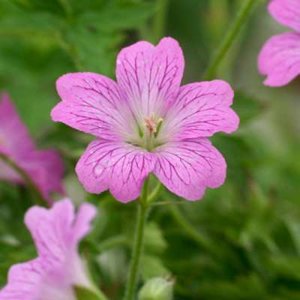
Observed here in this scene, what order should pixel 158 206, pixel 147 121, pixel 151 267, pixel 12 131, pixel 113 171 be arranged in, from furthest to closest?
pixel 12 131 < pixel 158 206 < pixel 151 267 < pixel 147 121 < pixel 113 171

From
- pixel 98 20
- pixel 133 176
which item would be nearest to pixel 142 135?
pixel 133 176

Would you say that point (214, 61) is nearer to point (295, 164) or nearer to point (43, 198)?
point (43, 198)

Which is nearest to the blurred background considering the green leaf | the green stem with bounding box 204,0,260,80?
the green leaf

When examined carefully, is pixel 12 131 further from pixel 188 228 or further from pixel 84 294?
pixel 84 294

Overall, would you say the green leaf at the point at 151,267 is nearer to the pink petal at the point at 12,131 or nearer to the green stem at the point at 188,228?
the green stem at the point at 188,228

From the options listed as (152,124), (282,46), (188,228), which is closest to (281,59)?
→ (282,46)

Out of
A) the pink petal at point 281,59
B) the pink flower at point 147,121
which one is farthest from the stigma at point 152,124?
the pink petal at point 281,59
